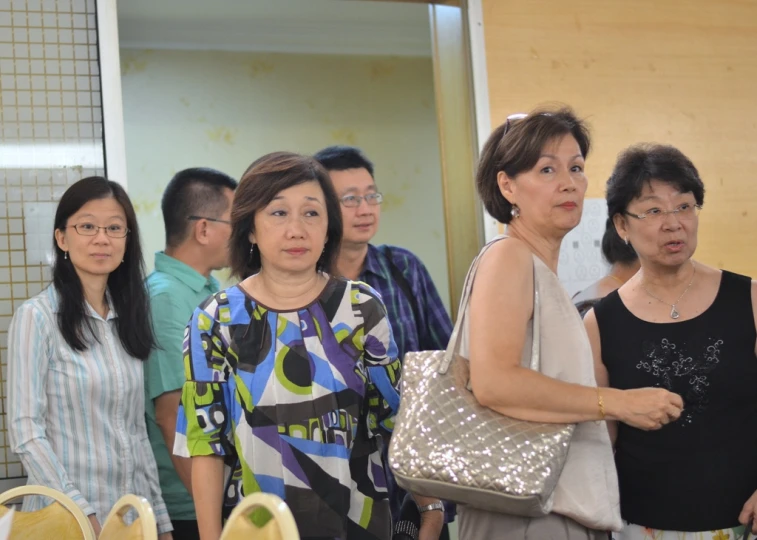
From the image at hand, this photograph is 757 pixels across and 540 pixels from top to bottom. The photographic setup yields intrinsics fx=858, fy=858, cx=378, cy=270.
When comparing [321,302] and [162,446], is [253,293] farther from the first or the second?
[162,446]

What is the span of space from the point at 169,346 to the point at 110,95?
0.85m

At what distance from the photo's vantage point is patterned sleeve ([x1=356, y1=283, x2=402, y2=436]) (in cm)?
181

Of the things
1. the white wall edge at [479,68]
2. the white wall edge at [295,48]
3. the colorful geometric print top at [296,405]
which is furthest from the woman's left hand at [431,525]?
the white wall edge at [295,48]

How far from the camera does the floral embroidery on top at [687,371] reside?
6.02 feet

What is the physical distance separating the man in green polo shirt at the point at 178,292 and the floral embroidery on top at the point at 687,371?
1257 mm

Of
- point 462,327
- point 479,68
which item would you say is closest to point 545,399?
point 462,327

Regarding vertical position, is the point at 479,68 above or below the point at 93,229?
above

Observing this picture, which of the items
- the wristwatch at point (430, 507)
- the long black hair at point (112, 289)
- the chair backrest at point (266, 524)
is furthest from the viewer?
the long black hair at point (112, 289)

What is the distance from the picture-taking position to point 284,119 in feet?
16.5

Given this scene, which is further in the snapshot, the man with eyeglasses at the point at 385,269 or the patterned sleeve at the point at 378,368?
the man with eyeglasses at the point at 385,269

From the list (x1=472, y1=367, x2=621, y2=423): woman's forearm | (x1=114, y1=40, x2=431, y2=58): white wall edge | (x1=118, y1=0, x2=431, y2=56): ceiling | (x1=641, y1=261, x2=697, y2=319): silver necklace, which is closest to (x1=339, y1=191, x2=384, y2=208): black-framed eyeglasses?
(x1=641, y1=261, x2=697, y2=319): silver necklace

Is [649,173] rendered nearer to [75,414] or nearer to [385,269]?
[385,269]

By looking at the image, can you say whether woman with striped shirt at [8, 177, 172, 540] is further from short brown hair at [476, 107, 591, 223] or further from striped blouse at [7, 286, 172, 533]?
short brown hair at [476, 107, 591, 223]

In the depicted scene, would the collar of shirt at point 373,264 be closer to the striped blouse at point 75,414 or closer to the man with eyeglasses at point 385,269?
the man with eyeglasses at point 385,269
